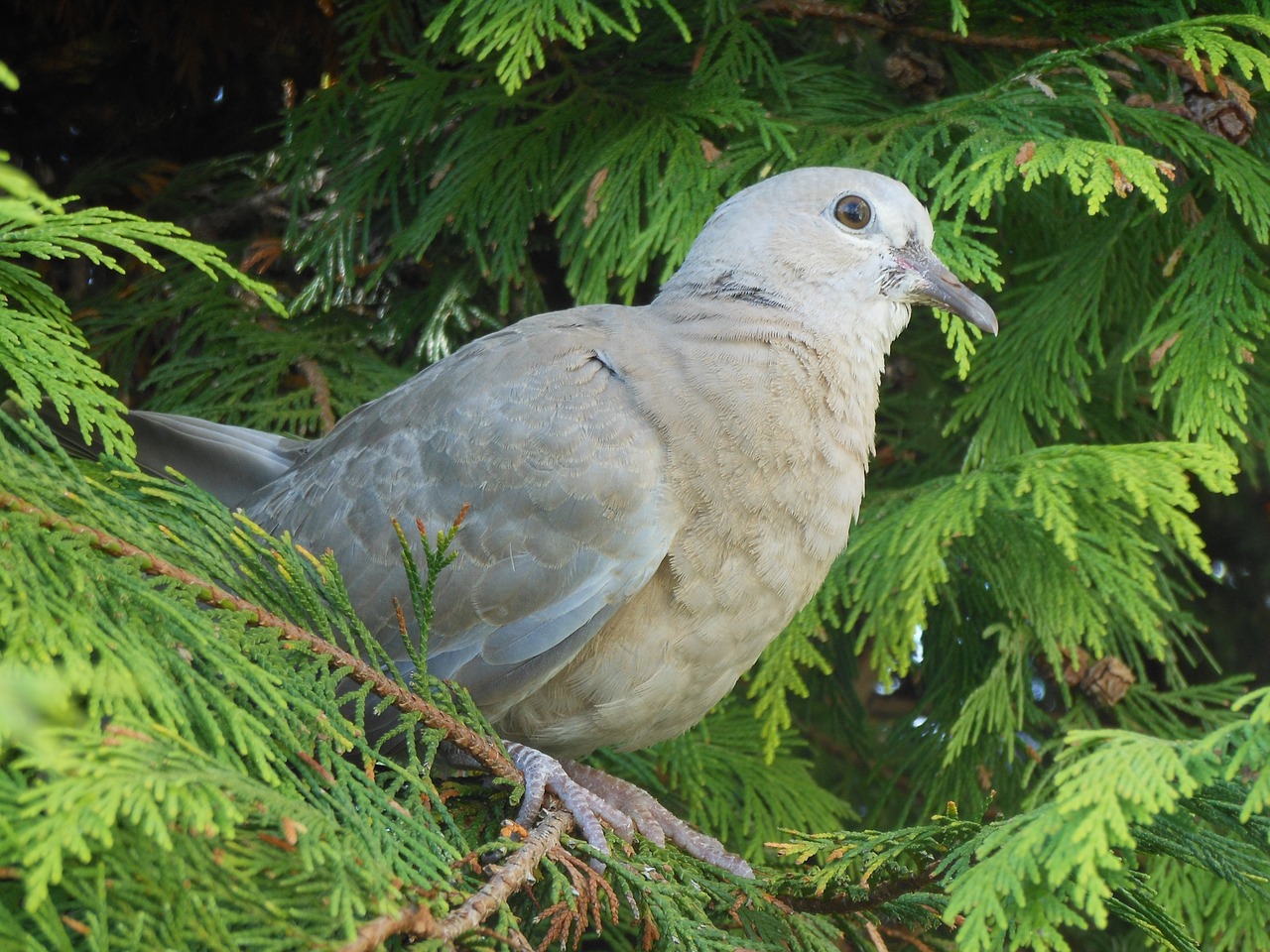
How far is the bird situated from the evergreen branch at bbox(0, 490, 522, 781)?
1.06ft

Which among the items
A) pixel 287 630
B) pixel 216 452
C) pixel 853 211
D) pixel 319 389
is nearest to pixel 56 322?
pixel 287 630

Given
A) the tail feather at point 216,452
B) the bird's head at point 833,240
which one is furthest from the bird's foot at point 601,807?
the bird's head at point 833,240

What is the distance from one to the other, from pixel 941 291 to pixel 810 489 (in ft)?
1.76

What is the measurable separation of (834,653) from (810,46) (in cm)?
172

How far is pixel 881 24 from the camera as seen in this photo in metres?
2.88

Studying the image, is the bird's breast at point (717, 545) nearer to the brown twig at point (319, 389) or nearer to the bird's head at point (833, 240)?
the bird's head at point (833, 240)

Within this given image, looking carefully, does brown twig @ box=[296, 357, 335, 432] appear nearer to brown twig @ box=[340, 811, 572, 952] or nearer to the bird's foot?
the bird's foot

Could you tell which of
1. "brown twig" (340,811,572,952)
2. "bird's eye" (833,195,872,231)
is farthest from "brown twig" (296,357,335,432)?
"brown twig" (340,811,572,952)

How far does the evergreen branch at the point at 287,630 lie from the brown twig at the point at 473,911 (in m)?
0.16

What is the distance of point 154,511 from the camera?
1554 millimetres

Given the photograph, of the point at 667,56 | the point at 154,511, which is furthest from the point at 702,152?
the point at 154,511

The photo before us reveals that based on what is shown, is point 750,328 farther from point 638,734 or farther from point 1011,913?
point 1011,913

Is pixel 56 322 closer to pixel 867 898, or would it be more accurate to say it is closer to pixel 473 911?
pixel 473 911

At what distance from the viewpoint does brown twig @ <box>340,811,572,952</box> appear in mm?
1154
